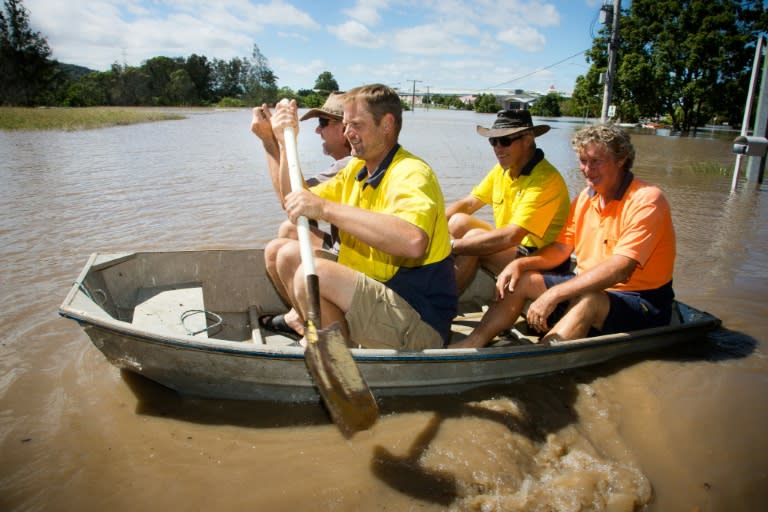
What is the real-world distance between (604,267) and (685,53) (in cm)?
4398

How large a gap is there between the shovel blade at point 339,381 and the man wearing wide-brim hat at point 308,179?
0.76m

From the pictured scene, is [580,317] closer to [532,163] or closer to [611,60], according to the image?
[532,163]

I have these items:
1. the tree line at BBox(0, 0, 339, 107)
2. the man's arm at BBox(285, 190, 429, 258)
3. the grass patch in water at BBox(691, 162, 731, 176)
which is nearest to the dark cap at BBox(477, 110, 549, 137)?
the man's arm at BBox(285, 190, 429, 258)

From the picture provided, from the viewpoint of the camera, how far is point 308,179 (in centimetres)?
435

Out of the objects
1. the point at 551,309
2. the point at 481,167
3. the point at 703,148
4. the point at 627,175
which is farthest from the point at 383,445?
the point at 703,148

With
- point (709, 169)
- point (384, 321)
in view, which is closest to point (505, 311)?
point (384, 321)

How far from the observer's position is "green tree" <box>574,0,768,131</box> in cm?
3731


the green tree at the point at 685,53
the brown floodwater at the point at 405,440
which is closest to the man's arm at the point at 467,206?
the brown floodwater at the point at 405,440

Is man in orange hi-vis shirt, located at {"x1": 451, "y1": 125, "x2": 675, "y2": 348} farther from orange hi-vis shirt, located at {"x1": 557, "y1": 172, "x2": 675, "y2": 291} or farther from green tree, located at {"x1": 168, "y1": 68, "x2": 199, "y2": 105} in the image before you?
green tree, located at {"x1": 168, "y1": 68, "x2": 199, "y2": 105}

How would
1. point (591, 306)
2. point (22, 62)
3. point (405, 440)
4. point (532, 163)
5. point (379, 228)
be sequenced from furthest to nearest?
point (22, 62), point (532, 163), point (591, 306), point (405, 440), point (379, 228)

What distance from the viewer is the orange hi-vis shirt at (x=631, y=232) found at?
341 centimetres

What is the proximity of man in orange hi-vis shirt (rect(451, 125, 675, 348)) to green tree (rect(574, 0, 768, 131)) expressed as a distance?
132ft

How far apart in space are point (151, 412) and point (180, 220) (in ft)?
19.8

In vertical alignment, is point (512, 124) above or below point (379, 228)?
above
